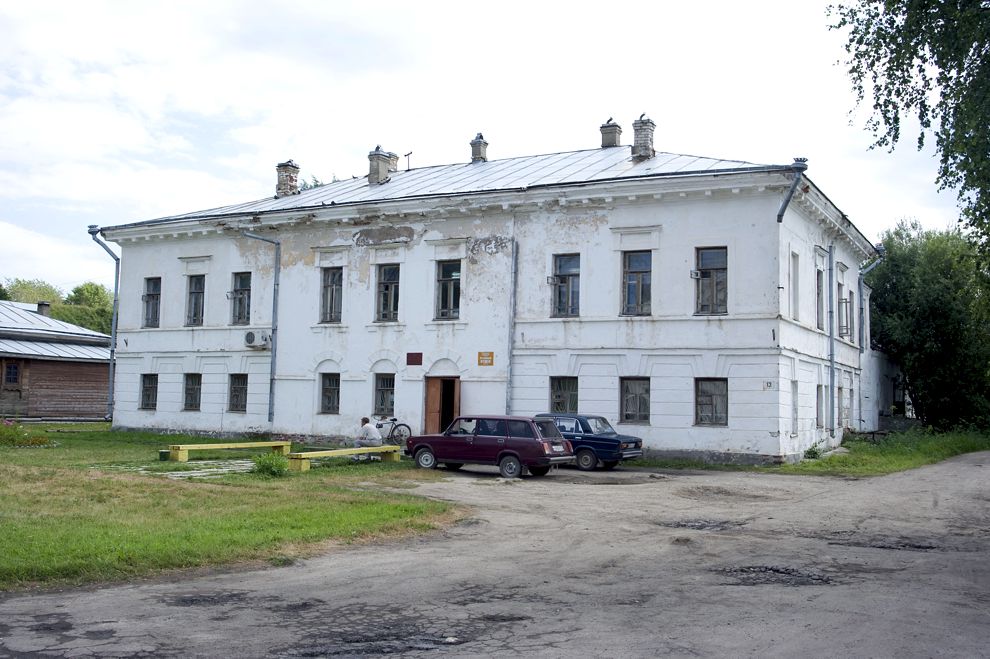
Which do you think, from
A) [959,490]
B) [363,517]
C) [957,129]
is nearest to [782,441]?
[959,490]

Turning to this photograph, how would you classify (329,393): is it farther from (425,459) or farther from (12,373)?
(12,373)

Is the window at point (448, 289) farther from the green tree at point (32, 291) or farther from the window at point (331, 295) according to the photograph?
the green tree at point (32, 291)

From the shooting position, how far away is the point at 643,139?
27.2 metres

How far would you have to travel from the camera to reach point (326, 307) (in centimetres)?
2933

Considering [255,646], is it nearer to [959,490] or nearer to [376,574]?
[376,574]

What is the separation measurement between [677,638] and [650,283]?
18.5m

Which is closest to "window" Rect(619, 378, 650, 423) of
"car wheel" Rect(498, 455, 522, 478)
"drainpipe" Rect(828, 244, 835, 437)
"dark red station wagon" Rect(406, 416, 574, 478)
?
"dark red station wagon" Rect(406, 416, 574, 478)

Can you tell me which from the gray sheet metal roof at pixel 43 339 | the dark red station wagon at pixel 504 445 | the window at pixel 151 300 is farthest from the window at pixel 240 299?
the gray sheet metal roof at pixel 43 339

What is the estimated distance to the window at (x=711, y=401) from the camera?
76.6 feet

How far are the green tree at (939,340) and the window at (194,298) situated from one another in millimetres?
27482

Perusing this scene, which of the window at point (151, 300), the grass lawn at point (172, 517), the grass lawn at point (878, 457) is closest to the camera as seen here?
the grass lawn at point (172, 517)

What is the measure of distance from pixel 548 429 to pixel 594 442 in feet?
7.12

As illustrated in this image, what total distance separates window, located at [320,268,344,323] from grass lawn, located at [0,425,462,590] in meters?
10.1

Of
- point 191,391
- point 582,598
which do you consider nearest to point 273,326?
point 191,391
